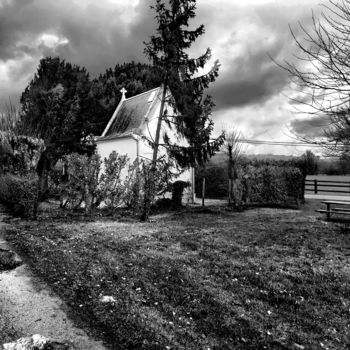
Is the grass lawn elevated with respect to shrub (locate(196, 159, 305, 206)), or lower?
lower

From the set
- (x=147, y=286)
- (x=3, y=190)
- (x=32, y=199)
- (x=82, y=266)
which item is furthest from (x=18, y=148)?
(x=147, y=286)

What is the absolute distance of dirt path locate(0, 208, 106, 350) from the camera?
389cm

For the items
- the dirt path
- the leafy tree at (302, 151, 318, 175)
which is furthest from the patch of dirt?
the leafy tree at (302, 151, 318, 175)

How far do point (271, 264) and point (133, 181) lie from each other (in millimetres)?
8209

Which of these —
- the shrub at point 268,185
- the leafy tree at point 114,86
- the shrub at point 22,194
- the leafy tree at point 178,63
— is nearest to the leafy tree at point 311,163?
the leafy tree at point 114,86

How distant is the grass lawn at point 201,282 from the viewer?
3979 millimetres

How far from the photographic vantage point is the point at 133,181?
548 inches

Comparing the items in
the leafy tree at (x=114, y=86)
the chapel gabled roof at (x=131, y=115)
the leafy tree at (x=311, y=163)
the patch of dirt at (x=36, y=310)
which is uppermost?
the leafy tree at (x=114, y=86)

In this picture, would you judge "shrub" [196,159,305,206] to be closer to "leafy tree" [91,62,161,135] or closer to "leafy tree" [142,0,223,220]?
"leafy tree" [142,0,223,220]

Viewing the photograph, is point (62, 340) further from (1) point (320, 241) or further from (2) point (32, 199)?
(2) point (32, 199)

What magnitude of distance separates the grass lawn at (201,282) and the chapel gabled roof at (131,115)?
38.3ft

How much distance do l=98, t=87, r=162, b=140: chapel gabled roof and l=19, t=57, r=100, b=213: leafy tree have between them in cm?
251

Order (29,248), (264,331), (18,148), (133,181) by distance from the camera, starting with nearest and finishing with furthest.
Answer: (264,331), (29,248), (133,181), (18,148)

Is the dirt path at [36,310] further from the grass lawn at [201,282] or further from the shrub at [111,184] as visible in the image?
the shrub at [111,184]
